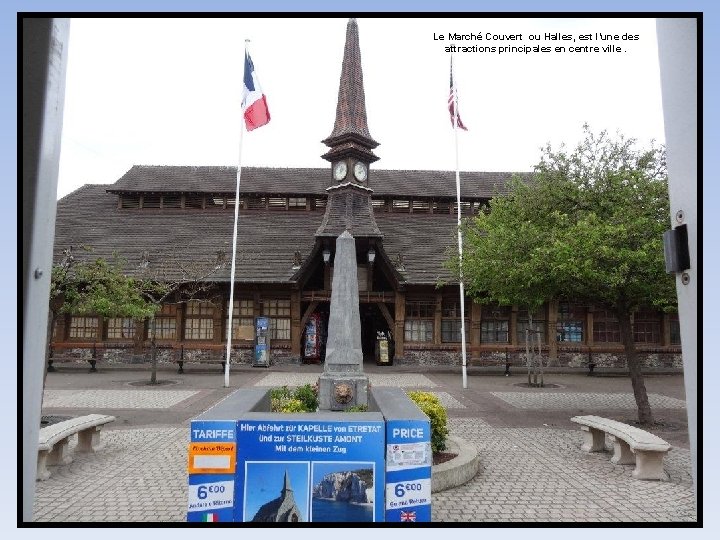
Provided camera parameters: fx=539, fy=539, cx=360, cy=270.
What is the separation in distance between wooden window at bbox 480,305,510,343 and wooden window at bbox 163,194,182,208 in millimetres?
16178

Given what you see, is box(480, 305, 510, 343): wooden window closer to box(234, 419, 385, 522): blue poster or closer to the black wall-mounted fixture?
box(234, 419, 385, 522): blue poster

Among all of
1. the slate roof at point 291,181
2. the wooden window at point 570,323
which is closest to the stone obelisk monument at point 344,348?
the wooden window at point 570,323

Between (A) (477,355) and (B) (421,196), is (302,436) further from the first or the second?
(B) (421,196)

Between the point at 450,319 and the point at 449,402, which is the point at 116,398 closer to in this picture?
the point at 449,402

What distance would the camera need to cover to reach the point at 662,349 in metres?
23.8

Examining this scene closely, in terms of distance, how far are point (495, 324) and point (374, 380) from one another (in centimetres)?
797

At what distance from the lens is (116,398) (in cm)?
1348

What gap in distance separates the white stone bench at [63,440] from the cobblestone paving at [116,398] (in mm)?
3989

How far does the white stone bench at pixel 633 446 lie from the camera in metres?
6.89

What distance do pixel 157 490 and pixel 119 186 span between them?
24.9 meters

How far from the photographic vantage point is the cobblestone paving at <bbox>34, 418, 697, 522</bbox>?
18.2 ft

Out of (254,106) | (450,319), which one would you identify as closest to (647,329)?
(450,319)

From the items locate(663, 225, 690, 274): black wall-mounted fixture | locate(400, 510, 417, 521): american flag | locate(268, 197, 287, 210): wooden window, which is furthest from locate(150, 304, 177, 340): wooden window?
locate(663, 225, 690, 274): black wall-mounted fixture

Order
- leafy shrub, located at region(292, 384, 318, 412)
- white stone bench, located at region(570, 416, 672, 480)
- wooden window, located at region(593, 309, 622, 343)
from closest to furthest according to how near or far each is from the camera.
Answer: white stone bench, located at region(570, 416, 672, 480), leafy shrub, located at region(292, 384, 318, 412), wooden window, located at region(593, 309, 622, 343)
